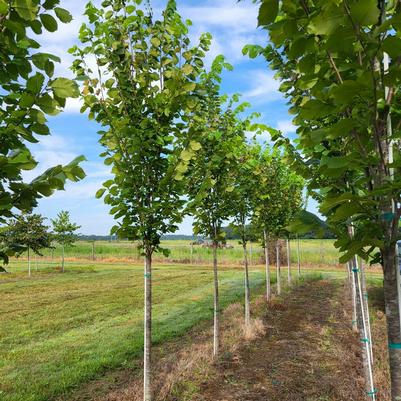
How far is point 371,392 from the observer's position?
4.59 metres

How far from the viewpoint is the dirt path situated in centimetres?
541

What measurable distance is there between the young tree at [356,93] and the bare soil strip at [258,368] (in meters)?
4.13

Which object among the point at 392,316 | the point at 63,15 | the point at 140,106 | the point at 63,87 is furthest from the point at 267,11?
the point at 140,106

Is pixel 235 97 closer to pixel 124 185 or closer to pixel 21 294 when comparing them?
pixel 124 185

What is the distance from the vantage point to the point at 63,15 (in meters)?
1.79

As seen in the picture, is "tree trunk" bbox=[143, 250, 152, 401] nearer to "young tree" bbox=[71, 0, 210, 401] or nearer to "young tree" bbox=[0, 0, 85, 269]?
"young tree" bbox=[71, 0, 210, 401]

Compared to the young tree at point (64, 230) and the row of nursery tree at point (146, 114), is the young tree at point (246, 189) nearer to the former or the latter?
the row of nursery tree at point (146, 114)

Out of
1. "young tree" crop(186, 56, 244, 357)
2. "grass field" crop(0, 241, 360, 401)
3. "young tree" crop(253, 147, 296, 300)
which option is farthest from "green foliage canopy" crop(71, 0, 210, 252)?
"young tree" crop(253, 147, 296, 300)

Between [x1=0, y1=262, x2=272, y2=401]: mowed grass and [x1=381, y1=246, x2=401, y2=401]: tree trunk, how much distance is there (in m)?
5.84

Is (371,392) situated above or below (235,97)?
below

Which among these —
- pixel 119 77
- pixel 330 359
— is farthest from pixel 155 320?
pixel 119 77

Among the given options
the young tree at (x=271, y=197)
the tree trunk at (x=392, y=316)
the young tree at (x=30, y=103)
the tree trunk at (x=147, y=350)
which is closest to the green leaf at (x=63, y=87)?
the young tree at (x=30, y=103)

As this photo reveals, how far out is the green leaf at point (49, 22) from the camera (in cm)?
173

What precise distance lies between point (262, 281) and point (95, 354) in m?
15.0
